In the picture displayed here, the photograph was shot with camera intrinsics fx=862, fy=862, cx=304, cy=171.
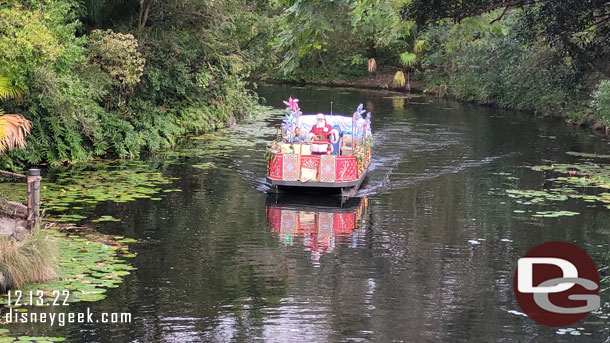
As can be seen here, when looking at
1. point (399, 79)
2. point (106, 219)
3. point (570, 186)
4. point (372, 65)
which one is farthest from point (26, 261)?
point (372, 65)

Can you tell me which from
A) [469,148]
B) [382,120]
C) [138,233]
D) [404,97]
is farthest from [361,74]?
[138,233]

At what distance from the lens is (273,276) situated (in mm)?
15289

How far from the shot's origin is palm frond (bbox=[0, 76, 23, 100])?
2111 cm

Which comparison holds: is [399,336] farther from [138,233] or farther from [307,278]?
[138,233]

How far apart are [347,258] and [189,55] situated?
Result: 16.2 meters

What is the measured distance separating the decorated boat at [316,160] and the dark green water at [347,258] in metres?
0.59

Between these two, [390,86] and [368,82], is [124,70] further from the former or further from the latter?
[368,82]

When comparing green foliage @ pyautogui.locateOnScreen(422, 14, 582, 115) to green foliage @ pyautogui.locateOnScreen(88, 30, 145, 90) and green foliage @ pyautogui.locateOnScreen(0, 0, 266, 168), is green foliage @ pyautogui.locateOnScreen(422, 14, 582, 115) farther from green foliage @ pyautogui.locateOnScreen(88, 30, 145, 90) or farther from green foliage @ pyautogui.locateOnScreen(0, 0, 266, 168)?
green foliage @ pyautogui.locateOnScreen(88, 30, 145, 90)

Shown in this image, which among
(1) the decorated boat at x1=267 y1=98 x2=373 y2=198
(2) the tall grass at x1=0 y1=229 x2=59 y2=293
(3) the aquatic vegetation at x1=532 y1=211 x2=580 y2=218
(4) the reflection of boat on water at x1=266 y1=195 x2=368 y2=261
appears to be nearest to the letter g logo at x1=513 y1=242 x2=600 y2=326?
(3) the aquatic vegetation at x1=532 y1=211 x2=580 y2=218

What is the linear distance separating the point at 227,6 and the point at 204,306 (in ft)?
63.9

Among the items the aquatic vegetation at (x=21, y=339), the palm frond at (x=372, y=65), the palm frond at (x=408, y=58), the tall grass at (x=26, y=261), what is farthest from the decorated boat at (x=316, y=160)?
the palm frond at (x=372, y=65)

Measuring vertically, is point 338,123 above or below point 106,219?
above

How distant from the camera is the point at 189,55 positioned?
102ft

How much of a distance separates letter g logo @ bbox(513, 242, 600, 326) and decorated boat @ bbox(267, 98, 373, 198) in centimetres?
632
